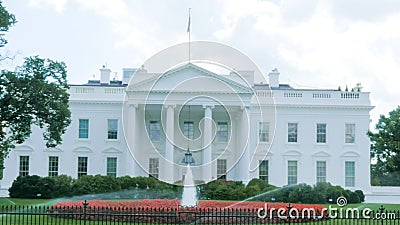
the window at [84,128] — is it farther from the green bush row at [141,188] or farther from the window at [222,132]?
the window at [222,132]

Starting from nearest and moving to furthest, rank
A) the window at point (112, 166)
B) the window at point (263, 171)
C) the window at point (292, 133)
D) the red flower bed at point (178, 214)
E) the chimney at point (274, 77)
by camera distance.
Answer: the red flower bed at point (178, 214), the window at point (112, 166), the window at point (263, 171), the window at point (292, 133), the chimney at point (274, 77)

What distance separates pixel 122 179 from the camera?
38250 mm

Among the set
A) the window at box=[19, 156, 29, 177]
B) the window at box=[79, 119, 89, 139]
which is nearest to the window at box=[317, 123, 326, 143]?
the window at box=[79, 119, 89, 139]

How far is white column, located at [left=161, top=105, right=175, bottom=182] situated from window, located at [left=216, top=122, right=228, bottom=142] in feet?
14.3

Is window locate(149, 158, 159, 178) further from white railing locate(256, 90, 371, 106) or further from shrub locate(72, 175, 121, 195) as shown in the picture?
white railing locate(256, 90, 371, 106)

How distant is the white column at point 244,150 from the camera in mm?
42344

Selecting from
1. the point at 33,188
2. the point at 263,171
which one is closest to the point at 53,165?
the point at 33,188

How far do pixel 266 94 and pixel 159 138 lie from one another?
795 cm

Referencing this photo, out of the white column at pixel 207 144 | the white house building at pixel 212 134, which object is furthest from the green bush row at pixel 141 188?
the white house building at pixel 212 134

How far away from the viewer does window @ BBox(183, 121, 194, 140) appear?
146ft

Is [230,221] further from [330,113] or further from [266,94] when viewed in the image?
[330,113]

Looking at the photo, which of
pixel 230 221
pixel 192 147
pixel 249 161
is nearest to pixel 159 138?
pixel 192 147

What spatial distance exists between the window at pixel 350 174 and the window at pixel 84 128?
18.1 meters

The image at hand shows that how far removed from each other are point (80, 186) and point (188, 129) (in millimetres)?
10478
